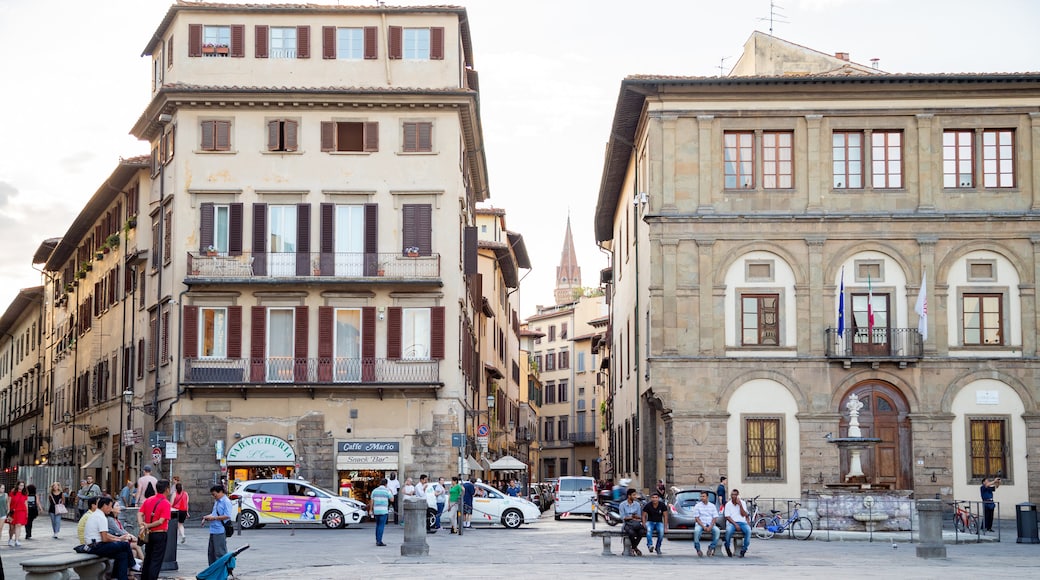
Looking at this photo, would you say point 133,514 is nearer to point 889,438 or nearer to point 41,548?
point 41,548

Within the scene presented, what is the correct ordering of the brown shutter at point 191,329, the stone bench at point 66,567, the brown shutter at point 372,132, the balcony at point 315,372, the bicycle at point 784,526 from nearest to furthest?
the stone bench at point 66,567
the bicycle at point 784,526
the balcony at point 315,372
the brown shutter at point 191,329
the brown shutter at point 372,132

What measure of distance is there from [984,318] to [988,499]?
5962 mm

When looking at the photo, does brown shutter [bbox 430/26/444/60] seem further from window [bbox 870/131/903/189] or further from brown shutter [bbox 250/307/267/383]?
window [bbox 870/131/903/189]

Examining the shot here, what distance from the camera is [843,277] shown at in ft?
139

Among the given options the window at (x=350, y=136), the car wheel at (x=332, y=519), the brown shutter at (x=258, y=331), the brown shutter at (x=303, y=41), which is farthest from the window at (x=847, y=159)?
the brown shutter at (x=258, y=331)

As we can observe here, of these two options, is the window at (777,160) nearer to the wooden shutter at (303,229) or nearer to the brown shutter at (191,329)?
the wooden shutter at (303,229)

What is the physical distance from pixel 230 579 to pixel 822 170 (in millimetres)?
25586

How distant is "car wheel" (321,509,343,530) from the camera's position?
129 ft

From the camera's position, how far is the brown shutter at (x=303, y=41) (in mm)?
45094

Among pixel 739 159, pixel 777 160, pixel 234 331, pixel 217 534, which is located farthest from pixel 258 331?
pixel 217 534

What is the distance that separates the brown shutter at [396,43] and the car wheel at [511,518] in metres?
14.5

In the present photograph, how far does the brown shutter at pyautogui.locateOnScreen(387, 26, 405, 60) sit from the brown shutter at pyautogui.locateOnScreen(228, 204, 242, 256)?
6690mm

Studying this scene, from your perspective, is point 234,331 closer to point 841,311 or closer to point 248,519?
point 248,519

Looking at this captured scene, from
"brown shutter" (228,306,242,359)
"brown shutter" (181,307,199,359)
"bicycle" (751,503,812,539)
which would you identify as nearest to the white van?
"brown shutter" (228,306,242,359)
